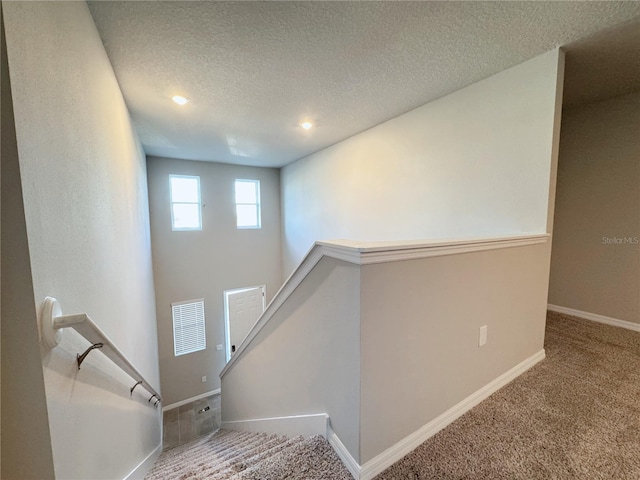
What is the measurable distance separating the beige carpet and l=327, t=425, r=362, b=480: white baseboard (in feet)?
0.39

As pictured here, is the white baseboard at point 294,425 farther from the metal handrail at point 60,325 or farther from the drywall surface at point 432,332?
the metal handrail at point 60,325

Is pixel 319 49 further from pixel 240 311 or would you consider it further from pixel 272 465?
pixel 240 311

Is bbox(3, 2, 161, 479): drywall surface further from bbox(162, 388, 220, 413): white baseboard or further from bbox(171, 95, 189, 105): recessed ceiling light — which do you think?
bbox(162, 388, 220, 413): white baseboard

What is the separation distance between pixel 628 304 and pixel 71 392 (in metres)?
4.38

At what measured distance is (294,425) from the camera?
5.50ft

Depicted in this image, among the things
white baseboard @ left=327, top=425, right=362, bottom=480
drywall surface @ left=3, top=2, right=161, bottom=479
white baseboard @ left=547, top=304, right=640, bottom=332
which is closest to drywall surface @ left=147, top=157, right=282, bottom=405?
drywall surface @ left=3, top=2, right=161, bottom=479

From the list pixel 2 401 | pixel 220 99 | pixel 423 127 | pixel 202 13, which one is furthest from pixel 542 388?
pixel 220 99

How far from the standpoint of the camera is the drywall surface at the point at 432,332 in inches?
47.1

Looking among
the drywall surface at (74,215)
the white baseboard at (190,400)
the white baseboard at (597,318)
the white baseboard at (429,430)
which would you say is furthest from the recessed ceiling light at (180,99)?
the white baseboard at (190,400)

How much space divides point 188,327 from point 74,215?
184 inches

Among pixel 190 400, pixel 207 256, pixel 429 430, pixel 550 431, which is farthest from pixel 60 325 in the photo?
pixel 190 400

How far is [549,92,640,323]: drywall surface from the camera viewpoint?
2.61m

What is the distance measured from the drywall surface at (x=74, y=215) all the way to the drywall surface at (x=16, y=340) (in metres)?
0.02

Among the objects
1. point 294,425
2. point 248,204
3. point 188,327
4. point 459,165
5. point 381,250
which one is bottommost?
point 188,327
